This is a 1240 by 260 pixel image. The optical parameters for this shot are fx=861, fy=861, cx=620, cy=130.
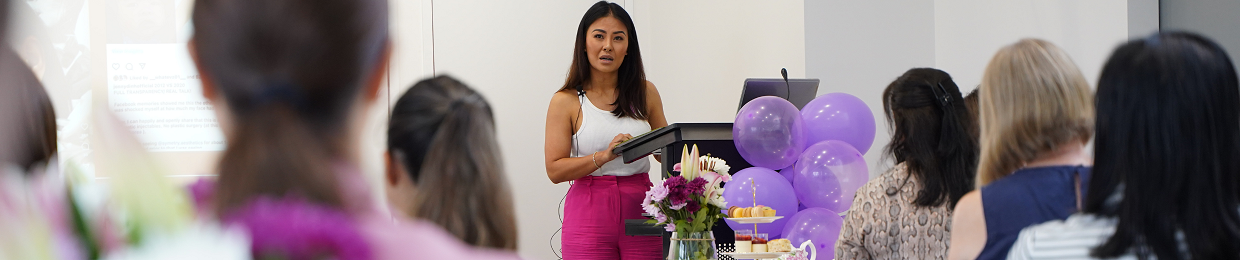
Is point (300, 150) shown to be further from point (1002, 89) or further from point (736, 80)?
point (736, 80)

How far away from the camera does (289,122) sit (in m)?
0.55

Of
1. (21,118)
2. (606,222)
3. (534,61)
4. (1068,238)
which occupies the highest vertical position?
(21,118)

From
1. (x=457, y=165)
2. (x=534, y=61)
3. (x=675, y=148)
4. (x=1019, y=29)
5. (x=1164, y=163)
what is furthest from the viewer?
(x=534, y=61)

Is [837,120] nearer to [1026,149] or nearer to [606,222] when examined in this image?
[606,222]

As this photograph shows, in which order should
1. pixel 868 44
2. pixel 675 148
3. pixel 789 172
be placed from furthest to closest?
pixel 868 44, pixel 789 172, pixel 675 148

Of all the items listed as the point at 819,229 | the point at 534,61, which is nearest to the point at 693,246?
the point at 819,229

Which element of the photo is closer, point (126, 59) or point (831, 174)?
point (831, 174)

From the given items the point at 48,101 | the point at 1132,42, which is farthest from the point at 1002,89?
the point at 48,101

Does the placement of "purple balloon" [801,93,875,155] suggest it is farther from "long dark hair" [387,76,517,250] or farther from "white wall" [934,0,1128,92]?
"long dark hair" [387,76,517,250]

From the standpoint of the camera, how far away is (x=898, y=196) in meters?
2.09

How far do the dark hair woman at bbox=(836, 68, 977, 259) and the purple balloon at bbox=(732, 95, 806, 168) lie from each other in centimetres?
61

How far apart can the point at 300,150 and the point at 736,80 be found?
4250 mm

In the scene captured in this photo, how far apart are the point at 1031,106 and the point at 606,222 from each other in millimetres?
1732

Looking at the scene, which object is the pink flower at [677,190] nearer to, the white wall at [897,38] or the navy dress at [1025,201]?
the navy dress at [1025,201]
